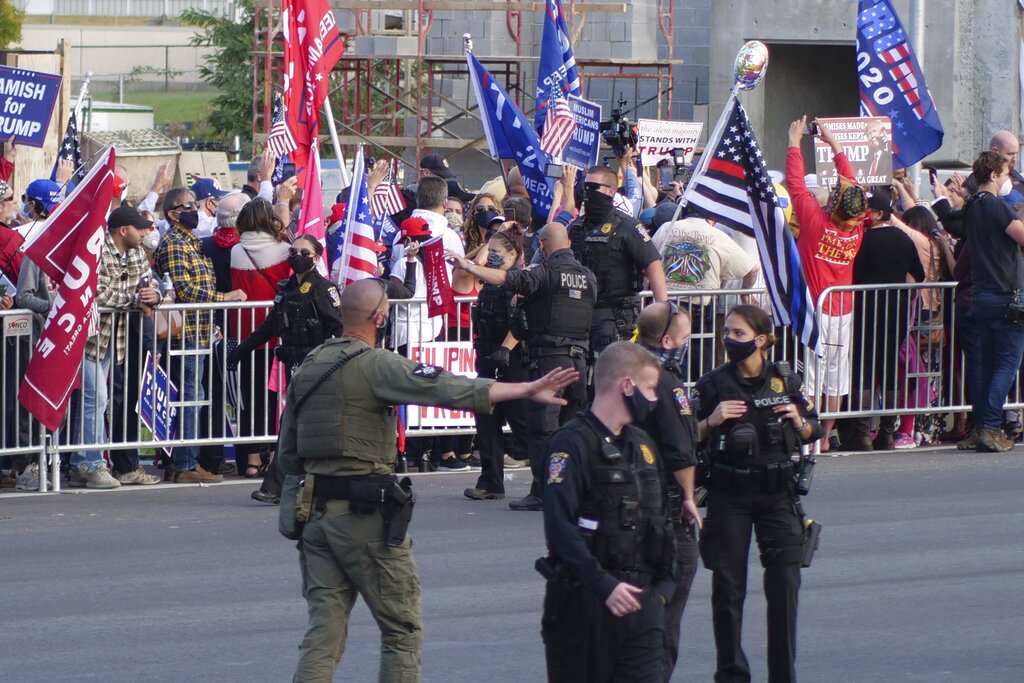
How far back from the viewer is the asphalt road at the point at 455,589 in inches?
294

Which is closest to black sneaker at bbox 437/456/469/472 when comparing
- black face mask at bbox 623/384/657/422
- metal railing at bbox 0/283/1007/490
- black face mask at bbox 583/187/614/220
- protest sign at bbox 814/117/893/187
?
metal railing at bbox 0/283/1007/490

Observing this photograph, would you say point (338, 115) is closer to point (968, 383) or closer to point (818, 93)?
point (818, 93)

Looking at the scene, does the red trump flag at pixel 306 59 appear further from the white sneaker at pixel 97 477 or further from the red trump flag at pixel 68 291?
the white sneaker at pixel 97 477

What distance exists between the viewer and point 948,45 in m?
25.4

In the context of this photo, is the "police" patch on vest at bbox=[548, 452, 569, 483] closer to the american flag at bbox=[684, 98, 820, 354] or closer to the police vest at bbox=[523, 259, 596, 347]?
the police vest at bbox=[523, 259, 596, 347]

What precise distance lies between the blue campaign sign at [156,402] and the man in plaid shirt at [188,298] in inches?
3.9

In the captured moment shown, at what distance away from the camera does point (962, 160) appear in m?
26.2

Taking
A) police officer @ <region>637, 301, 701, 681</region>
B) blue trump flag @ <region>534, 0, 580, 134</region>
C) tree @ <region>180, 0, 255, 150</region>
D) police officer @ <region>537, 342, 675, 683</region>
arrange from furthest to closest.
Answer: tree @ <region>180, 0, 255, 150</region>
blue trump flag @ <region>534, 0, 580, 134</region>
police officer @ <region>637, 301, 701, 681</region>
police officer @ <region>537, 342, 675, 683</region>

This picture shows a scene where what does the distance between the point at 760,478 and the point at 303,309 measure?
425 centimetres

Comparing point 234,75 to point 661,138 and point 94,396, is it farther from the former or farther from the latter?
point 94,396

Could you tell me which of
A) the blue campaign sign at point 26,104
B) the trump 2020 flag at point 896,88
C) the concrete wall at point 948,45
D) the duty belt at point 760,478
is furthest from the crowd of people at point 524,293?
the concrete wall at point 948,45

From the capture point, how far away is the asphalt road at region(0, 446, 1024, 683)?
7461mm

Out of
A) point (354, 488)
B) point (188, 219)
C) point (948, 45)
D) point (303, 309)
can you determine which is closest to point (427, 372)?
point (354, 488)

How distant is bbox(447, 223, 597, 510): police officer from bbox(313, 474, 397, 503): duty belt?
3.71m
